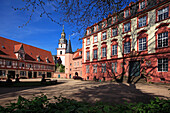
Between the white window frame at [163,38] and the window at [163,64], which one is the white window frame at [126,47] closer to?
the white window frame at [163,38]

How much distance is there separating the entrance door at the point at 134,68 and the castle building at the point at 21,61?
86.6ft

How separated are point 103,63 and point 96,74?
310cm

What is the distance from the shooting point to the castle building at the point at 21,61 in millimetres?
29734

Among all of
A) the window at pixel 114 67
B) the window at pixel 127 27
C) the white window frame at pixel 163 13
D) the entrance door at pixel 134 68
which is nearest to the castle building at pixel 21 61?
the window at pixel 114 67

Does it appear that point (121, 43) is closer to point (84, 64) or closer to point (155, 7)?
point (155, 7)

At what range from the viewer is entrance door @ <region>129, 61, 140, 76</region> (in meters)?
16.4

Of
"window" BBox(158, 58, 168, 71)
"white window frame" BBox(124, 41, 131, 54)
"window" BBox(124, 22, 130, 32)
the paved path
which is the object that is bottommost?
the paved path

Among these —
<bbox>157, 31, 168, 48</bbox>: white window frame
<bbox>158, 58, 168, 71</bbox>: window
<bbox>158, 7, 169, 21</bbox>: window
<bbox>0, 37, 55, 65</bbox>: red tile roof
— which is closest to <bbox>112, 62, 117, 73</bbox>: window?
<bbox>158, 58, 168, 71</bbox>: window

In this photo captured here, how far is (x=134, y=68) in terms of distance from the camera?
16.8 m

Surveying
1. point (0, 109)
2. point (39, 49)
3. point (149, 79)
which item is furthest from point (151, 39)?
point (39, 49)

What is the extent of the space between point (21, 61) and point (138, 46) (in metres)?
34.1

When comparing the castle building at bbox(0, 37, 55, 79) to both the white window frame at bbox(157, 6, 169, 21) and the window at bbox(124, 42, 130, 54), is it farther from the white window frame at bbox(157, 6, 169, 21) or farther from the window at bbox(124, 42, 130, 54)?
the white window frame at bbox(157, 6, 169, 21)

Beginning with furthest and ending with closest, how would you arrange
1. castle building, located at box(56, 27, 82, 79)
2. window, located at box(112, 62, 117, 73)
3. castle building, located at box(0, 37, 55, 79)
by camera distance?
castle building, located at box(56, 27, 82, 79) → castle building, located at box(0, 37, 55, 79) → window, located at box(112, 62, 117, 73)

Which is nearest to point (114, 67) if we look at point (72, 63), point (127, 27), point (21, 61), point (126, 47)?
point (126, 47)
